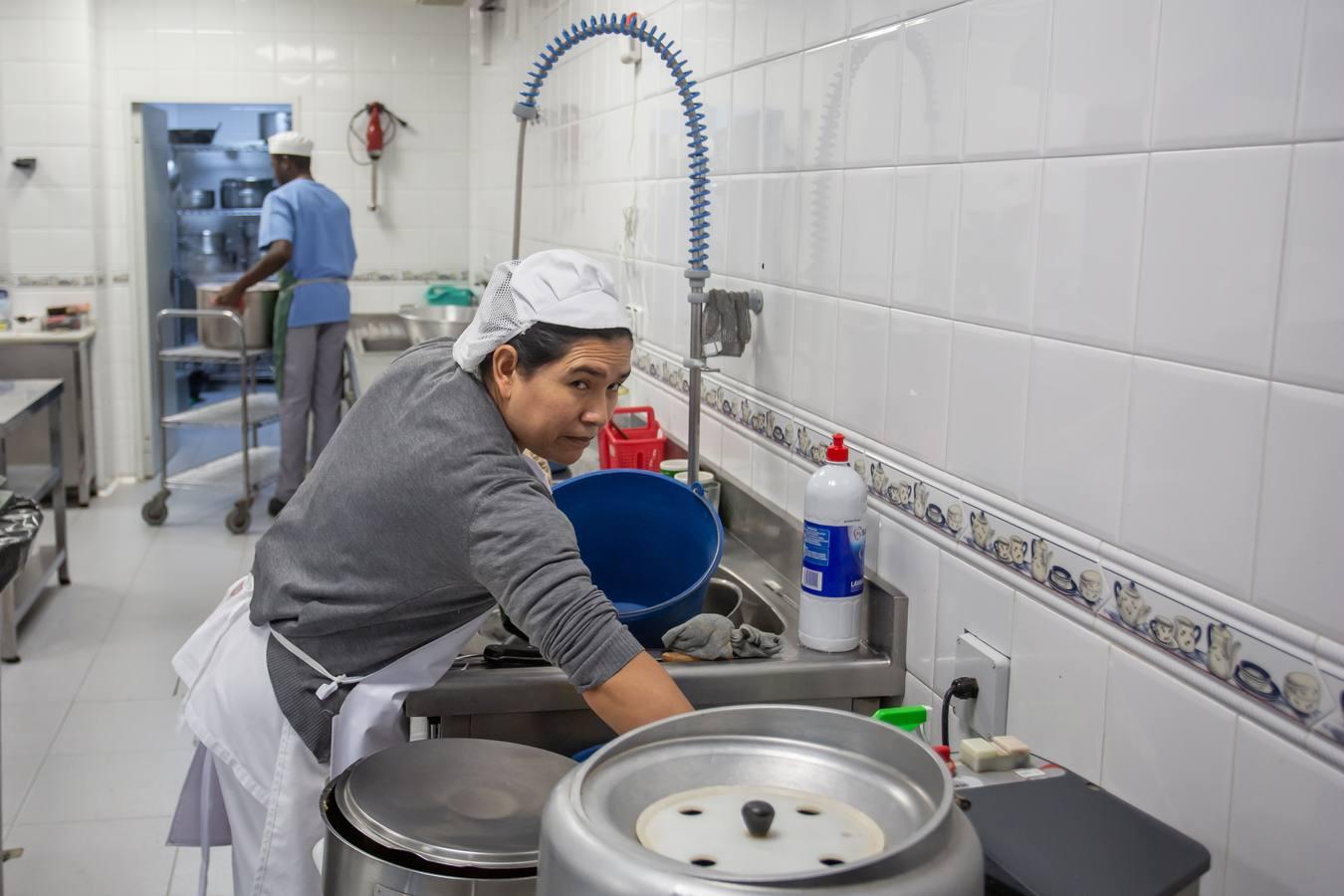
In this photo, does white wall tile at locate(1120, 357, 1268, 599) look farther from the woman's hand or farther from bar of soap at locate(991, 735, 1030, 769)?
the woman's hand

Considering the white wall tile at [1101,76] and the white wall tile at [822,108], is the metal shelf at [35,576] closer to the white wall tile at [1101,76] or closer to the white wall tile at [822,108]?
the white wall tile at [822,108]

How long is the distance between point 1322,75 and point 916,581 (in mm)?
924

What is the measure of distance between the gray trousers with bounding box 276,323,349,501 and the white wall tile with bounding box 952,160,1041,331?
15.0 feet

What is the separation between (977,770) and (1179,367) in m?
0.44

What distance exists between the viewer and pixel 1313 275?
3.44ft

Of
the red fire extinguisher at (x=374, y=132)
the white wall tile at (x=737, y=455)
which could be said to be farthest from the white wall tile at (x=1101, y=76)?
the red fire extinguisher at (x=374, y=132)

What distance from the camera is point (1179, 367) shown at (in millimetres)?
1213

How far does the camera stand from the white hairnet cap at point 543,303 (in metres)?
1.58

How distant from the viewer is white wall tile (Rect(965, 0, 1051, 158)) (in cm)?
144

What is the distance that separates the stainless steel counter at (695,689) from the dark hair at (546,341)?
0.46 m

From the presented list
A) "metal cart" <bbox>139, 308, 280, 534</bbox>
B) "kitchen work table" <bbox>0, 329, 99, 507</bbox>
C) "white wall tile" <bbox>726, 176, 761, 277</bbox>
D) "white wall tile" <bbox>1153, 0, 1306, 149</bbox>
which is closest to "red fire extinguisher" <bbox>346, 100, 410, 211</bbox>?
"metal cart" <bbox>139, 308, 280, 534</bbox>

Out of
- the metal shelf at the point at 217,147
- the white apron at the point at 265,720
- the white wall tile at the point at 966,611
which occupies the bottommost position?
the white apron at the point at 265,720

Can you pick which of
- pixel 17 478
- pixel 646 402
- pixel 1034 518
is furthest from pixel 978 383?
pixel 17 478

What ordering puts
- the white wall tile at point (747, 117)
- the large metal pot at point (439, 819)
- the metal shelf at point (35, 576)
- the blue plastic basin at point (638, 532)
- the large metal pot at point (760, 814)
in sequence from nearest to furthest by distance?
the large metal pot at point (760, 814) → the large metal pot at point (439, 819) → the blue plastic basin at point (638, 532) → the white wall tile at point (747, 117) → the metal shelf at point (35, 576)
